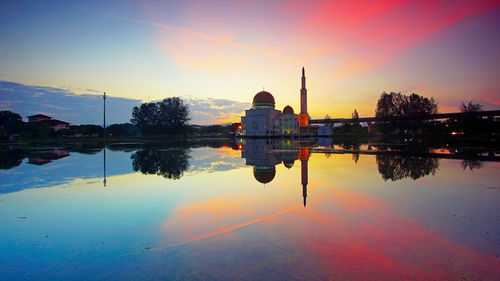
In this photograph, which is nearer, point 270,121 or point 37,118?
point 37,118

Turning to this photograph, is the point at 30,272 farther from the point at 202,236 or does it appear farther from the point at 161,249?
the point at 202,236

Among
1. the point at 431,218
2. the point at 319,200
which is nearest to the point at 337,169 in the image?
the point at 319,200

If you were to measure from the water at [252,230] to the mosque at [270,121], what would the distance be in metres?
86.9

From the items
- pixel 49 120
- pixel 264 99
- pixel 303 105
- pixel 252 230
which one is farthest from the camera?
pixel 303 105

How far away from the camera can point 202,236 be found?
5871 mm

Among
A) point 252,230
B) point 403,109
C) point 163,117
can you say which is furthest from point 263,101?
point 252,230

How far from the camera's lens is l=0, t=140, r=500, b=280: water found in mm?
4438

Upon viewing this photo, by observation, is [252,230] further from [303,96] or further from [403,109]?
[303,96]

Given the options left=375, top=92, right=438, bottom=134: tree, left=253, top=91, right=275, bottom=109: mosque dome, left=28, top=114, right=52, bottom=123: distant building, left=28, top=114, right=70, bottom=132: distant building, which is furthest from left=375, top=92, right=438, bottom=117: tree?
left=28, top=114, right=52, bottom=123: distant building

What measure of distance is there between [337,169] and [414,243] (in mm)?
10333

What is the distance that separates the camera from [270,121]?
9894cm

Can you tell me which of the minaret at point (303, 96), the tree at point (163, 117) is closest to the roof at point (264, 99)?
the minaret at point (303, 96)

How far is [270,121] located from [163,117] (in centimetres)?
3907

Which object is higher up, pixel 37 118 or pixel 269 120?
pixel 37 118
